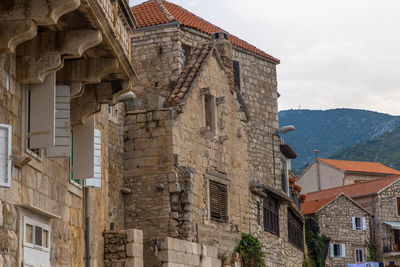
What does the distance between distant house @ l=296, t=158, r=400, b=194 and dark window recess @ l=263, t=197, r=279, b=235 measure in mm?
39568

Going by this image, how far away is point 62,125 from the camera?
11.6 m

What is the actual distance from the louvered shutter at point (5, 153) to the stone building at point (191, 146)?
925 centimetres

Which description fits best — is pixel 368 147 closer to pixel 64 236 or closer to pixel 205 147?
pixel 205 147

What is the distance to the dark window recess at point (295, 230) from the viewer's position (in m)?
33.2

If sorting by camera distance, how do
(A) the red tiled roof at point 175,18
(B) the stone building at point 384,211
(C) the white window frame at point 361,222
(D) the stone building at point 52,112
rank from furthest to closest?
(B) the stone building at point 384,211
(C) the white window frame at point 361,222
(A) the red tiled roof at point 175,18
(D) the stone building at point 52,112

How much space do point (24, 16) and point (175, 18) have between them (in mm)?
17092

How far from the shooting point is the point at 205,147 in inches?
866

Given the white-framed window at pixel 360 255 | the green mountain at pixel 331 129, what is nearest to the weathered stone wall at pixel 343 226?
the white-framed window at pixel 360 255

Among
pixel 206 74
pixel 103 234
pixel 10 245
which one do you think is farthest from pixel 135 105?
pixel 10 245

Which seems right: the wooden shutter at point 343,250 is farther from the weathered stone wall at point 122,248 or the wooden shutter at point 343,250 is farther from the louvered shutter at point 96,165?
the louvered shutter at point 96,165

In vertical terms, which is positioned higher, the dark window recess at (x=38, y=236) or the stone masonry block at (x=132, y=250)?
the stone masonry block at (x=132, y=250)

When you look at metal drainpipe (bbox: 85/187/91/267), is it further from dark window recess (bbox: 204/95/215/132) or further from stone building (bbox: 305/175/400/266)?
stone building (bbox: 305/175/400/266)

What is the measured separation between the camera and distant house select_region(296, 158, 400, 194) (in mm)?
68688

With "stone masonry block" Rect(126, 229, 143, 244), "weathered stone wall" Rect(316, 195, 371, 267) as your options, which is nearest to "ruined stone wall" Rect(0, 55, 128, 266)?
"stone masonry block" Rect(126, 229, 143, 244)
